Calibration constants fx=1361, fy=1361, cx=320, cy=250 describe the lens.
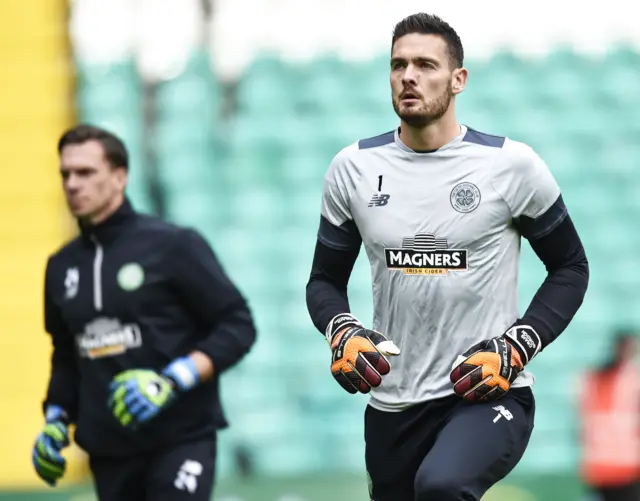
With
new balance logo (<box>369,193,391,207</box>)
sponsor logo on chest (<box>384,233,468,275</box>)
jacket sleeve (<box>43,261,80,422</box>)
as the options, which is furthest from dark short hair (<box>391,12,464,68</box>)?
jacket sleeve (<box>43,261,80,422</box>)

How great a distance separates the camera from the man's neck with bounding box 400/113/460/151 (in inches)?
170

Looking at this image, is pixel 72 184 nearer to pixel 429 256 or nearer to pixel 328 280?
pixel 328 280

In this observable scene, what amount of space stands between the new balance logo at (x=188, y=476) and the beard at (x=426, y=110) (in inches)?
65.9

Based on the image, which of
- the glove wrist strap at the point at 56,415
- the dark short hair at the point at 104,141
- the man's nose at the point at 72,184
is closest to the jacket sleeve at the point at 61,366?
the glove wrist strap at the point at 56,415

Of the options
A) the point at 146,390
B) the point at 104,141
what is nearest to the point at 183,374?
the point at 146,390

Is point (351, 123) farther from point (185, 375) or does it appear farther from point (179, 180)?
point (185, 375)

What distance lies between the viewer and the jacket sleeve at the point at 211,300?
5266 mm

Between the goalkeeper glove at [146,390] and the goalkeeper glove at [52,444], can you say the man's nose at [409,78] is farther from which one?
the goalkeeper glove at [52,444]

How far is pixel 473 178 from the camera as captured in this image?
426 cm

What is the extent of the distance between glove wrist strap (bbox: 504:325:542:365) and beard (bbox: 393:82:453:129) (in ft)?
2.30

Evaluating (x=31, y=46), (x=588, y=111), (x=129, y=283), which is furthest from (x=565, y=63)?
(x=129, y=283)

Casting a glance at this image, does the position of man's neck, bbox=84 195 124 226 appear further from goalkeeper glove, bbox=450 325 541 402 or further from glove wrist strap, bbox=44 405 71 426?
goalkeeper glove, bbox=450 325 541 402

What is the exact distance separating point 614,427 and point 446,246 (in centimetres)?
612

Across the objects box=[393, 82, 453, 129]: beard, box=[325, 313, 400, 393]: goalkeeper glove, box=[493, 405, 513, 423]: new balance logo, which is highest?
box=[393, 82, 453, 129]: beard
